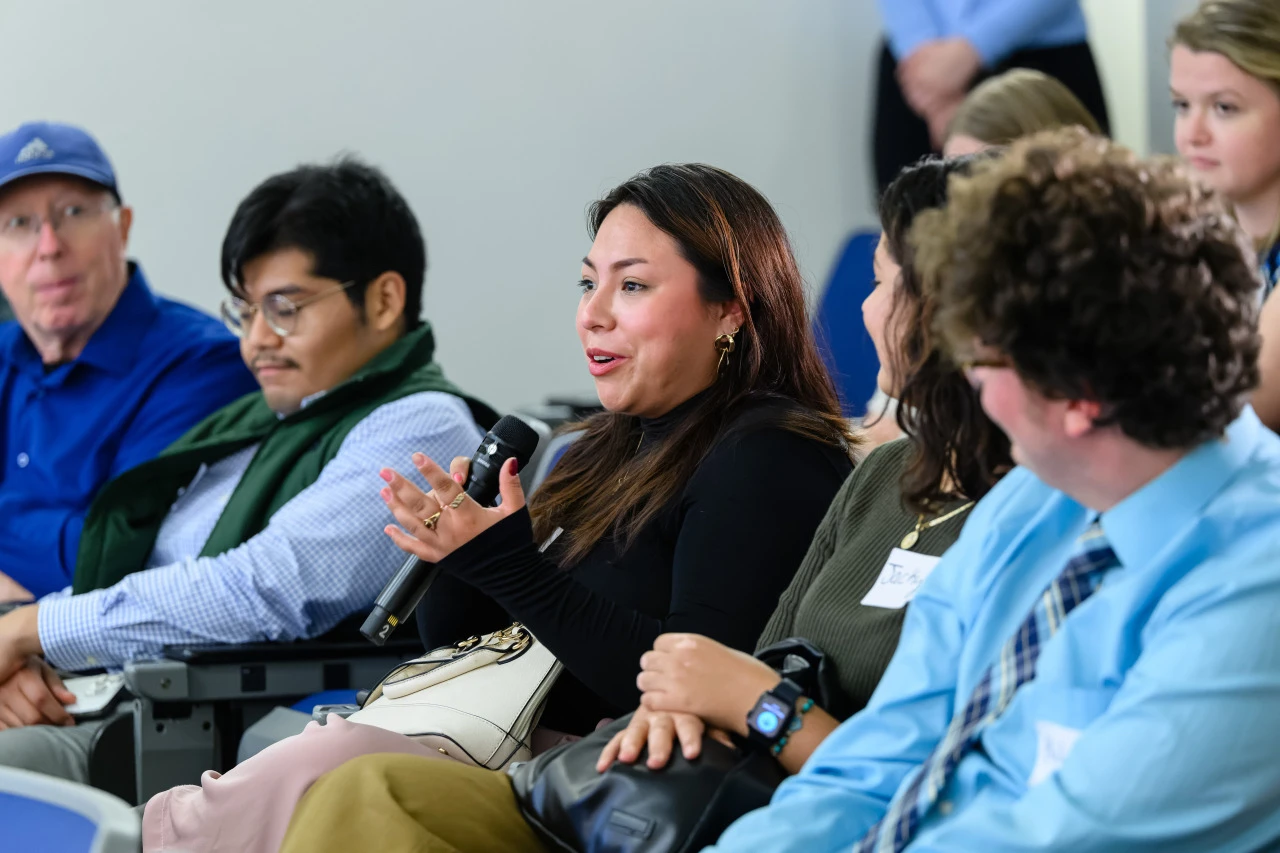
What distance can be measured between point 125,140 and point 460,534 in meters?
3.10

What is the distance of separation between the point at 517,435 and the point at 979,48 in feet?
9.97

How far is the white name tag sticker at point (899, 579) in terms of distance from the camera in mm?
1577

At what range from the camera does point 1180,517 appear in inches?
44.3

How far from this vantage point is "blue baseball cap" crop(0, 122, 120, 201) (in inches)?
123

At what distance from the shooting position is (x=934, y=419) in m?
1.52

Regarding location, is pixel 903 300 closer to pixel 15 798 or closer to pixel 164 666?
pixel 15 798

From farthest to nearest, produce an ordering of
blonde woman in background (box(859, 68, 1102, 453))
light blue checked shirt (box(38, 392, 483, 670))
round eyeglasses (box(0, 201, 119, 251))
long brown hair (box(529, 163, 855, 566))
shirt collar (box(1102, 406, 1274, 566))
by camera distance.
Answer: blonde woman in background (box(859, 68, 1102, 453)), round eyeglasses (box(0, 201, 119, 251)), light blue checked shirt (box(38, 392, 483, 670)), long brown hair (box(529, 163, 855, 566)), shirt collar (box(1102, 406, 1274, 566))

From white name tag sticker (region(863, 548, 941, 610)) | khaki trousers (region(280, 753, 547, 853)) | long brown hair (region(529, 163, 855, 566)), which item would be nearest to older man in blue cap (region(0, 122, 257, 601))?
long brown hair (region(529, 163, 855, 566))

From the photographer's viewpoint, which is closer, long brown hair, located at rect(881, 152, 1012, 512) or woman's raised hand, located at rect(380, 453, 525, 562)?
long brown hair, located at rect(881, 152, 1012, 512)

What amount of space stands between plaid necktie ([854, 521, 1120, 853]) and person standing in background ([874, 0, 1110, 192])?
339cm

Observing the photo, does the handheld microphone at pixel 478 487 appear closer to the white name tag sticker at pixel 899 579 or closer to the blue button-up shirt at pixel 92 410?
the white name tag sticker at pixel 899 579

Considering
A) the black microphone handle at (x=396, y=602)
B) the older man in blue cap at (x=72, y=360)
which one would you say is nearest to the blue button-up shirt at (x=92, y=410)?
the older man in blue cap at (x=72, y=360)

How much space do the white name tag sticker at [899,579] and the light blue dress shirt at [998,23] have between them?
3135 mm

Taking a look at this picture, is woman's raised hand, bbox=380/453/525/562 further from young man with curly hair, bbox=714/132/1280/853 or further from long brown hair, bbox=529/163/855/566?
young man with curly hair, bbox=714/132/1280/853
